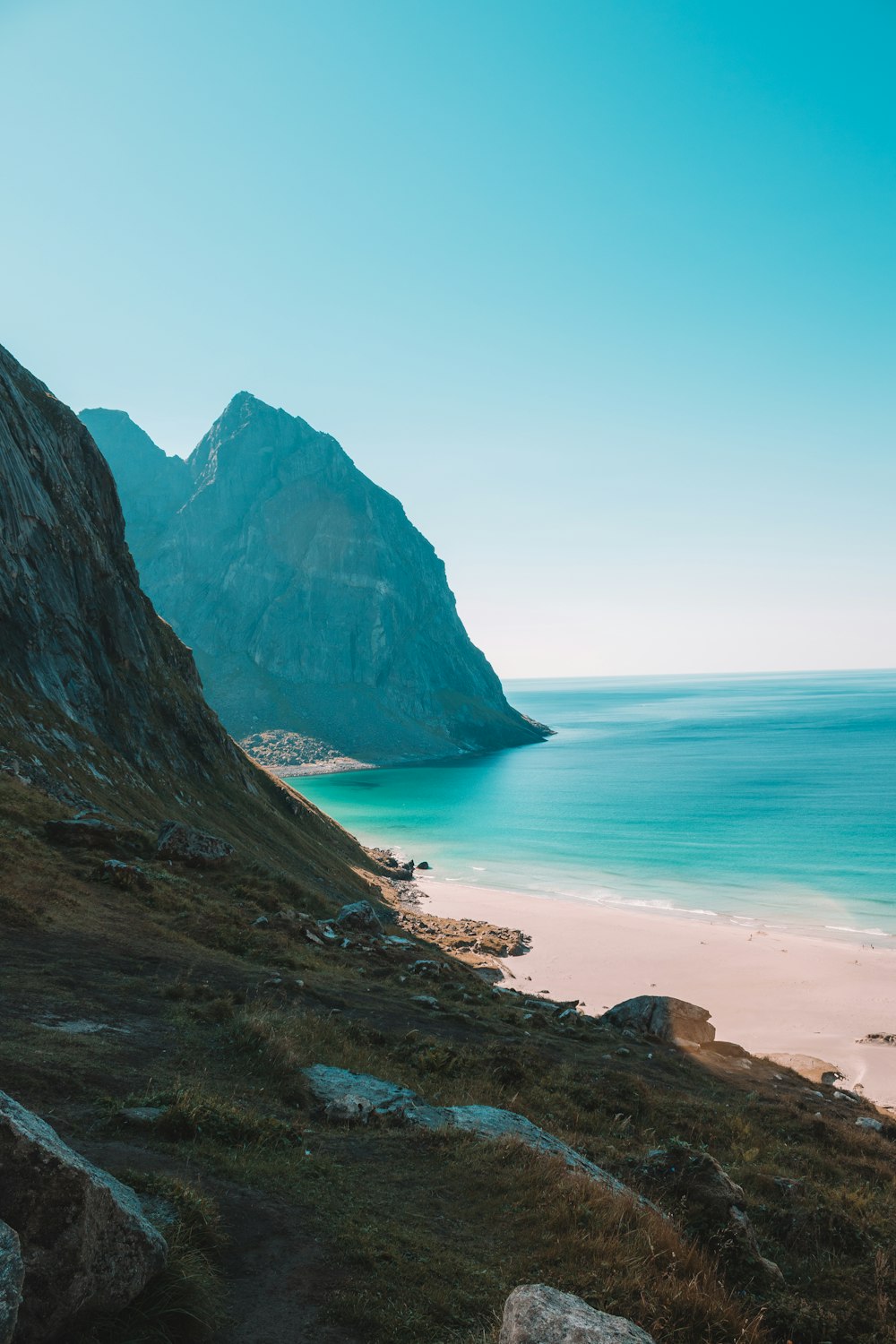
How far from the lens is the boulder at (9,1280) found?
3.96 m

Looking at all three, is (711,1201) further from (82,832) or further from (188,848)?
(188,848)

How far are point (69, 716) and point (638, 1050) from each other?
32422mm

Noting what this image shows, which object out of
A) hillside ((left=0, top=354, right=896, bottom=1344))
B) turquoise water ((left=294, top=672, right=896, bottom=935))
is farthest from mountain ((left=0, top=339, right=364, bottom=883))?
turquoise water ((left=294, top=672, right=896, bottom=935))

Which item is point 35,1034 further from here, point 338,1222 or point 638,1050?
point 638,1050

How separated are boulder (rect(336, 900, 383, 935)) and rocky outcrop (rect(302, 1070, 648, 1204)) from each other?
16711 mm

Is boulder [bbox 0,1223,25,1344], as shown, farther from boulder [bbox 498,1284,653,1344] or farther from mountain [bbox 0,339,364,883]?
mountain [bbox 0,339,364,883]

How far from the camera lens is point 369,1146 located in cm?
958

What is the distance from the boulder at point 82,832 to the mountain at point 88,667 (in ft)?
21.3

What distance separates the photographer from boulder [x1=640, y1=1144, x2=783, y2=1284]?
336 inches

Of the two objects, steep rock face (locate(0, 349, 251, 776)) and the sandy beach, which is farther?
steep rock face (locate(0, 349, 251, 776))

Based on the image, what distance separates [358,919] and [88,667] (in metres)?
25.5

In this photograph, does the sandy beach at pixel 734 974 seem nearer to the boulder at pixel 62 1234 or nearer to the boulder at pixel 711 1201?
the boulder at pixel 711 1201

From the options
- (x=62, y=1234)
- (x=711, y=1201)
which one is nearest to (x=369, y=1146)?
(x=711, y=1201)

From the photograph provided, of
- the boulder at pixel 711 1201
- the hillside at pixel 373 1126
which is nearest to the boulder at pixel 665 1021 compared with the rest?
the hillside at pixel 373 1126
